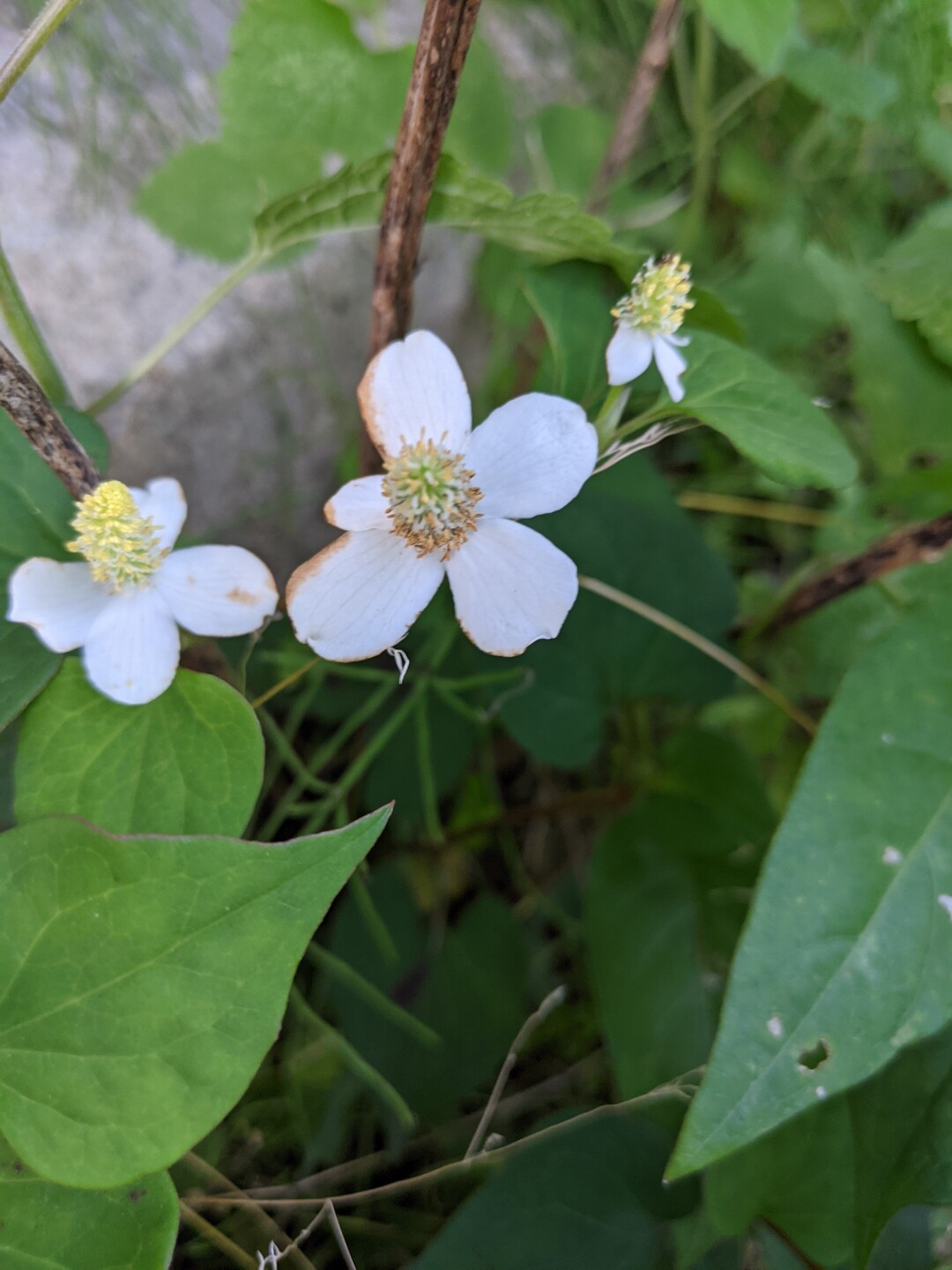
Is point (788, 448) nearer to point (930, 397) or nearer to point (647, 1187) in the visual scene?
point (930, 397)

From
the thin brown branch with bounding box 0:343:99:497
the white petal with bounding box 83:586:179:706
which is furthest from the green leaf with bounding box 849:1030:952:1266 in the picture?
the thin brown branch with bounding box 0:343:99:497

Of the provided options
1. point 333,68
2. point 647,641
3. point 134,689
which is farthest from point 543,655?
point 333,68

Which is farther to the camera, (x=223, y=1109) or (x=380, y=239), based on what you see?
(x=380, y=239)

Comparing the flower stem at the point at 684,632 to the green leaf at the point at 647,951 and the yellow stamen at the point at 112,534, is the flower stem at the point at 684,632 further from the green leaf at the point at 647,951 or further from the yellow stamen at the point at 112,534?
the yellow stamen at the point at 112,534

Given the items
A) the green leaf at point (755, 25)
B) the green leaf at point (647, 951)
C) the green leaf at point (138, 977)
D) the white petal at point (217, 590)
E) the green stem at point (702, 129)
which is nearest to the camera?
the green leaf at point (138, 977)


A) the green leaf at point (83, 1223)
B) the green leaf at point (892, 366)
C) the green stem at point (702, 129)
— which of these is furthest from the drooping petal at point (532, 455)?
the green stem at point (702, 129)

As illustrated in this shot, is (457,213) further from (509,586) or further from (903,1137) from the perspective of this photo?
(903,1137)
